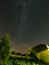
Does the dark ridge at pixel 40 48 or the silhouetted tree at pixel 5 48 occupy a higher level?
the dark ridge at pixel 40 48

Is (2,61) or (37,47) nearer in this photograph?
(2,61)

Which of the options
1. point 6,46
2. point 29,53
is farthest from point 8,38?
point 29,53

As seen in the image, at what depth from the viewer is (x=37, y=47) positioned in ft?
237

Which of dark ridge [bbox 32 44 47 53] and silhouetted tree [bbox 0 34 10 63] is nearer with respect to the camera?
silhouetted tree [bbox 0 34 10 63]

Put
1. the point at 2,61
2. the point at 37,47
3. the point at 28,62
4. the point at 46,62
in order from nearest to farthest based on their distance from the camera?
the point at 2,61, the point at 28,62, the point at 46,62, the point at 37,47

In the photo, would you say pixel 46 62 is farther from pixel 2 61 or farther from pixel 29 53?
pixel 2 61

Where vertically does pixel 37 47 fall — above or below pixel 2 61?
above

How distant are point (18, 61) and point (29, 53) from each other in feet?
27.4

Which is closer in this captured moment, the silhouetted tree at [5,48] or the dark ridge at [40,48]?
the silhouetted tree at [5,48]

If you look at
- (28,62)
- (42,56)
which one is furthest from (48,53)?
(28,62)

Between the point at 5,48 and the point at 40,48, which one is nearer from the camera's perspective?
the point at 5,48

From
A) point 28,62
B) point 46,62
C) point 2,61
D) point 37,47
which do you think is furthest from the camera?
point 37,47

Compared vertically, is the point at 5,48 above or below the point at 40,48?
below

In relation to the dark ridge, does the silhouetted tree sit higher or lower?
lower
